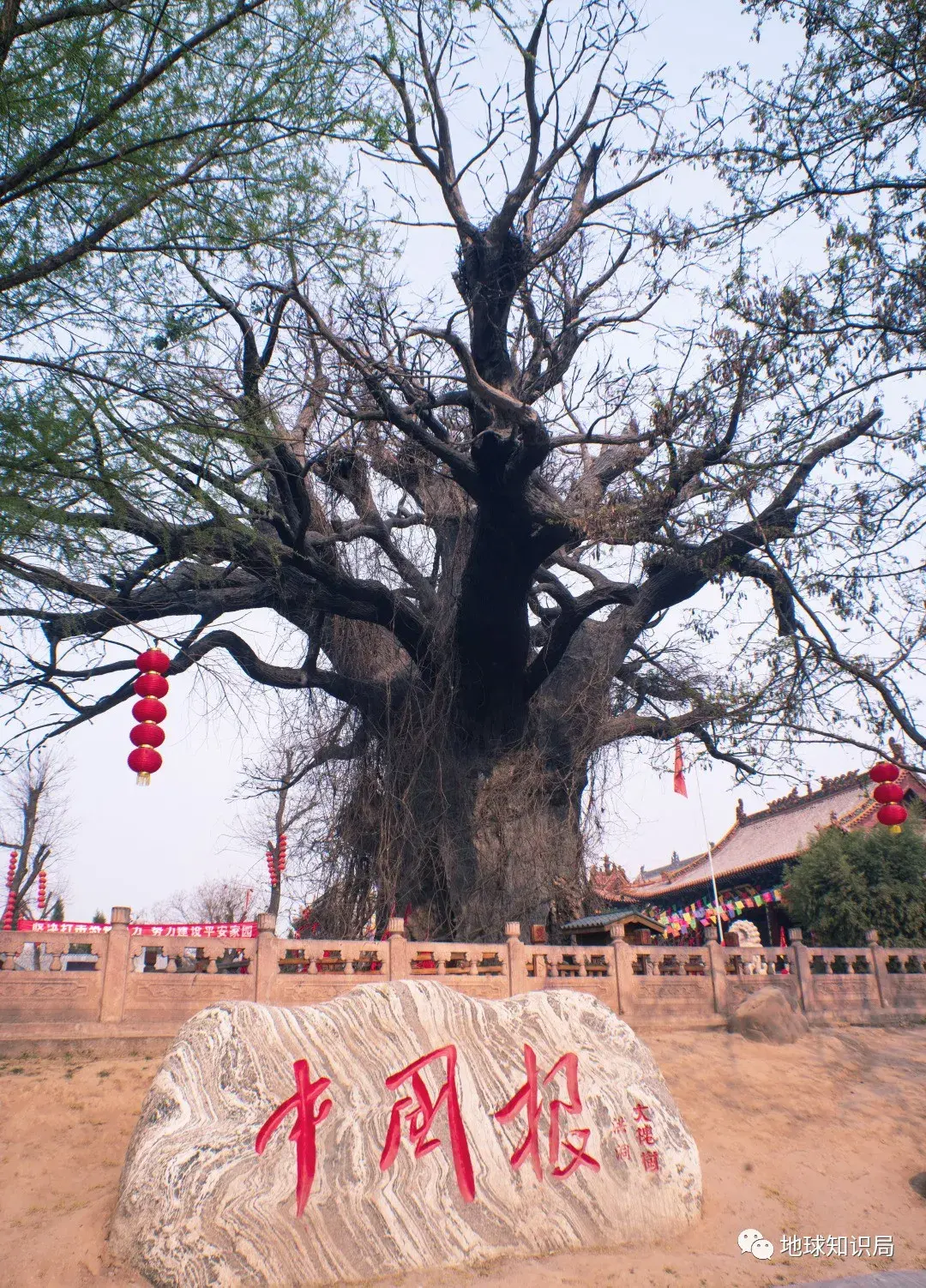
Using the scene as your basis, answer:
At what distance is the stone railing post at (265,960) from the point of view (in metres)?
7.23

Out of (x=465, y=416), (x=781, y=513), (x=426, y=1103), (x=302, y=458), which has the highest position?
(x=465, y=416)

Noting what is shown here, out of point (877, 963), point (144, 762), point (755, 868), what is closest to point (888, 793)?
point (877, 963)

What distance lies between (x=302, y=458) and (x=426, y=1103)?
255 inches

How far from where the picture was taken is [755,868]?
1659 centimetres

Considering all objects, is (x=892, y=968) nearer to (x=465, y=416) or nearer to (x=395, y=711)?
(x=395, y=711)

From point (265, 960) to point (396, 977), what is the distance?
3.67 ft

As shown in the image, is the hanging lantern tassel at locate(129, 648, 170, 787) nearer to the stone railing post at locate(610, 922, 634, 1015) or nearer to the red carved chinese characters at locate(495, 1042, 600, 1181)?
the red carved chinese characters at locate(495, 1042, 600, 1181)

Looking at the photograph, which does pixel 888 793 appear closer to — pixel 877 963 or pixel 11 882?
pixel 877 963

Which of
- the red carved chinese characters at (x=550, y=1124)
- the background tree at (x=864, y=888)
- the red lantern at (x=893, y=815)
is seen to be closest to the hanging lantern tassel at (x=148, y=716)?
the red carved chinese characters at (x=550, y=1124)

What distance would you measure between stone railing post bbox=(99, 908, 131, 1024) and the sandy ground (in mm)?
464

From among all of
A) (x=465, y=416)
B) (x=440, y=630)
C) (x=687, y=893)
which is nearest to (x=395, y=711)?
(x=440, y=630)

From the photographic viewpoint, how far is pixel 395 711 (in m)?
10.4

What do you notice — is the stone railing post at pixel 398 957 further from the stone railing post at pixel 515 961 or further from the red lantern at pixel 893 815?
the red lantern at pixel 893 815

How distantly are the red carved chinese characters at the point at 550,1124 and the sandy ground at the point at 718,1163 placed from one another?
403 millimetres
